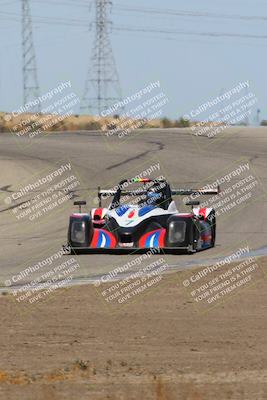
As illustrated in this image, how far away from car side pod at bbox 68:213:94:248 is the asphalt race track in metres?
0.34

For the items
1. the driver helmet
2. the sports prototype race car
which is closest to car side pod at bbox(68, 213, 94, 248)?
the sports prototype race car

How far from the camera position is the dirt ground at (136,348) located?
9023 mm

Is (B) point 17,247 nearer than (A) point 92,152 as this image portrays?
Yes

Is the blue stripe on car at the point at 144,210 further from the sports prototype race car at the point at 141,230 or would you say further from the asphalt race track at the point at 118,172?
the asphalt race track at the point at 118,172

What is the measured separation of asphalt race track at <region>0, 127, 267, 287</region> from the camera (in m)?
21.9

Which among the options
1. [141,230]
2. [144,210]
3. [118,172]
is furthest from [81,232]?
[118,172]

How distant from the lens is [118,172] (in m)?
36.2

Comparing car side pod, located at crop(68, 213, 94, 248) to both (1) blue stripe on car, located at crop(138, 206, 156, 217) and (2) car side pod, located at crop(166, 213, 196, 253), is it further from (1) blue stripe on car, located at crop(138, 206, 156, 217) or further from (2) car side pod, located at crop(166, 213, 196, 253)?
(2) car side pod, located at crop(166, 213, 196, 253)

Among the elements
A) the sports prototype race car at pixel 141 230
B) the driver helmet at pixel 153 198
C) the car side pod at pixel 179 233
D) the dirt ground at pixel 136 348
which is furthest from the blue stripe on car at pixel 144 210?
the dirt ground at pixel 136 348

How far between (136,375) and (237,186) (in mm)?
23726

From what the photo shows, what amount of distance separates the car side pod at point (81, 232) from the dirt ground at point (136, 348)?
15.8 feet

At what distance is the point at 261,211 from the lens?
28406 millimetres

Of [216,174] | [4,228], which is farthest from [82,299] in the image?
[216,174]

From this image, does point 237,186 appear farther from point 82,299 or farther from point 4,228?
point 82,299
